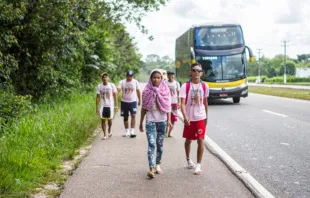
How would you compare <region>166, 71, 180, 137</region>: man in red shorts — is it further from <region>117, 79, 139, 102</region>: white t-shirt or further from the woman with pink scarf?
the woman with pink scarf

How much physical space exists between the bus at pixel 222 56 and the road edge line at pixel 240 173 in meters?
11.6

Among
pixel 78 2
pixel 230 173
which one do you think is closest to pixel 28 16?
pixel 78 2

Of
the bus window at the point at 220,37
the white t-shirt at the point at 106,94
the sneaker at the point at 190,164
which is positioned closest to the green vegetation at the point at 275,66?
the bus window at the point at 220,37

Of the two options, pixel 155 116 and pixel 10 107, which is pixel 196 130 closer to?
pixel 155 116

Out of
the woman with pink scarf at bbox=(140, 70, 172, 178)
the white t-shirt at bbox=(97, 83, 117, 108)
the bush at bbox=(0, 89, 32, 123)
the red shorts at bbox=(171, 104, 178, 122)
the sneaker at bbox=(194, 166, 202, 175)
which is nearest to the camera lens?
the sneaker at bbox=(194, 166, 202, 175)

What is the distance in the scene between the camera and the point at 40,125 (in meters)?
8.50

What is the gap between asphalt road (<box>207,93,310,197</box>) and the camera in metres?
5.69

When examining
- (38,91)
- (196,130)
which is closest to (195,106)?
(196,130)

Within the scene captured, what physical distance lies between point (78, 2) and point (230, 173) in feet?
30.9

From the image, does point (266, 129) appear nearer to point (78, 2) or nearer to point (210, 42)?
point (78, 2)

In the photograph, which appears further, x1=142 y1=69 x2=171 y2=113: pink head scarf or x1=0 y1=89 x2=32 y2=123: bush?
x1=0 y1=89 x2=32 y2=123: bush

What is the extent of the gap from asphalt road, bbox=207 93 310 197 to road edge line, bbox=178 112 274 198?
0.37 ft

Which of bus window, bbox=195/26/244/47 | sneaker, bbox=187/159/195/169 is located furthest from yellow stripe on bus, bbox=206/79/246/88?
sneaker, bbox=187/159/195/169

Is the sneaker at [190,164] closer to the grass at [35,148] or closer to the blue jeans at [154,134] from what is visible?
the blue jeans at [154,134]
